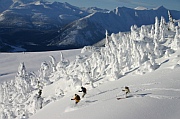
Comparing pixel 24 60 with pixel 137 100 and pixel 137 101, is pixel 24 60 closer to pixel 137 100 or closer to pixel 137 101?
pixel 137 100

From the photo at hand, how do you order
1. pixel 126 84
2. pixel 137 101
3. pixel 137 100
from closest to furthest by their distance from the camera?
pixel 137 101 → pixel 137 100 → pixel 126 84

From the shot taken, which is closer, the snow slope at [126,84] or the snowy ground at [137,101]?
the snowy ground at [137,101]

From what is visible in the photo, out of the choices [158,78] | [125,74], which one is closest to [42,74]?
[125,74]

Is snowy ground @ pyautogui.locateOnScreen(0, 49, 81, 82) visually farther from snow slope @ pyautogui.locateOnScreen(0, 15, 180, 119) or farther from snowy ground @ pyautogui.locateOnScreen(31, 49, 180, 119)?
snowy ground @ pyautogui.locateOnScreen(31, 49, 180, 119)

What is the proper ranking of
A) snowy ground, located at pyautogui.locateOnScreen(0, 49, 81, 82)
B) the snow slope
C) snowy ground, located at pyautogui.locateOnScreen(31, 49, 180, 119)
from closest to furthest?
snowy ground, located at pyautogui.locateOnScreen(31, 49, 180, 119) < the snow slope < snowy ground, located at pyautogui.locateOnScreen(0, 49, 81, 82)

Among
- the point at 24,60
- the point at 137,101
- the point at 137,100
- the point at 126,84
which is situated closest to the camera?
the point at 137,101

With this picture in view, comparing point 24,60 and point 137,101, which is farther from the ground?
point 24,60

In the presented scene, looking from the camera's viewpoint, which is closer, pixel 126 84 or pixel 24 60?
pixel 126 84

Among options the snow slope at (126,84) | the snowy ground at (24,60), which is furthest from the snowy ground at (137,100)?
the snowy ground at (24,60)

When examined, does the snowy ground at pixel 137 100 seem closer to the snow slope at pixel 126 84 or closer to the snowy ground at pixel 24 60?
the snow slope at pixel 126 84

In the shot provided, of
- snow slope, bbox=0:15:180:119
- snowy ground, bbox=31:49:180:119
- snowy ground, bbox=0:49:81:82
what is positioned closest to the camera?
snowy ground, bbox=31:49:180:119

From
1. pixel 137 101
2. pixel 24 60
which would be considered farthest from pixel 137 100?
pixel 24 60

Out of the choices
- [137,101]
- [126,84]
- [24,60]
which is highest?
[24,60]

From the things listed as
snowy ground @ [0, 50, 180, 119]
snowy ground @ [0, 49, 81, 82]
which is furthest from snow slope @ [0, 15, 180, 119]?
snowy ground @ [0, 49, 81, 82]
